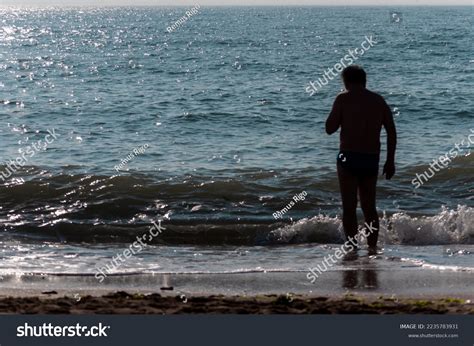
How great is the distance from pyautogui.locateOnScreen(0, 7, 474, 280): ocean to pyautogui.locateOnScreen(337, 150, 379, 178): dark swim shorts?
33.3 inches

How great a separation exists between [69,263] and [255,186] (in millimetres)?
4679

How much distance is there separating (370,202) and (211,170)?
5.71 m

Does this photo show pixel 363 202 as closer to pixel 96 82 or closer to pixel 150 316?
pixel 150 316

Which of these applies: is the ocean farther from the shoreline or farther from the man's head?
the man's head

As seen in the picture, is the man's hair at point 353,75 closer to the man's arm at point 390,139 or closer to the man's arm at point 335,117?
the man's arm at point 335,117

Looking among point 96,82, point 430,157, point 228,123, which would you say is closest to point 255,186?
point 430,157

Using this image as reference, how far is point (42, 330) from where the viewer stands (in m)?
6.14

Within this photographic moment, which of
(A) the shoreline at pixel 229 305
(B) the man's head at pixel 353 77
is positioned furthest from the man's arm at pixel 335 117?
(A) the shoreline at pixel 229 305

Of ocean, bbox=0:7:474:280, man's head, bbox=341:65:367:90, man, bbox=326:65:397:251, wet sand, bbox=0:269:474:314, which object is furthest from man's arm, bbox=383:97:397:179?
wet sand, bbox=0:269:474:314

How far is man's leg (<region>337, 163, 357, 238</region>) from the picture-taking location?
31.6 ft

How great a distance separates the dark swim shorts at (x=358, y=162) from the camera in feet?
31.2

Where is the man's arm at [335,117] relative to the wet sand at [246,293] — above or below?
above

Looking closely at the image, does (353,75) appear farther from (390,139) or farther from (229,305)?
(229,305)

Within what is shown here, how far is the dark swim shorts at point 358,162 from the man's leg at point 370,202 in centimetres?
13
